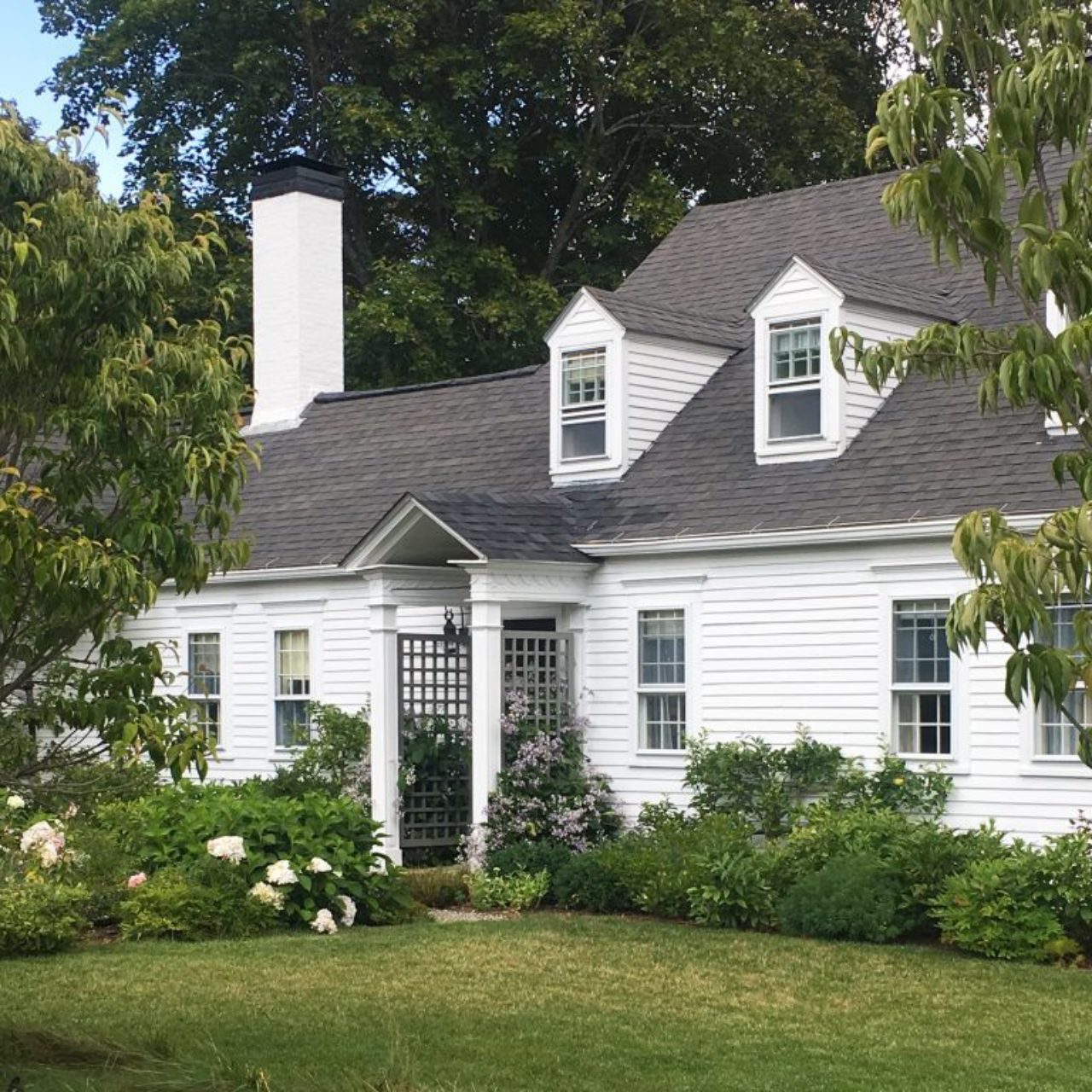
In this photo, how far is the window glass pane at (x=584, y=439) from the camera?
2064cm

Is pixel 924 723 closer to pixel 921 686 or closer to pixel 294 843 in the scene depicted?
pixel 921 686

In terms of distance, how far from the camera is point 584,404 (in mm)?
20750

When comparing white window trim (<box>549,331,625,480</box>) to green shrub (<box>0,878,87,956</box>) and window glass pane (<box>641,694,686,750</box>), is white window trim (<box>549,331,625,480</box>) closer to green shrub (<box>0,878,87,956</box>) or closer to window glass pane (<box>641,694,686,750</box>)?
window glass pane (<box>641,694,686,750</box>)

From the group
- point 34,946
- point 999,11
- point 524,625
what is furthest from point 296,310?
point 999,11

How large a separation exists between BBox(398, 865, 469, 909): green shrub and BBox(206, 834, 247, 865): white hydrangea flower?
2.22 m

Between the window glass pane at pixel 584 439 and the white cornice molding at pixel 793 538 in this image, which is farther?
the window glass pane at pixel 584 439

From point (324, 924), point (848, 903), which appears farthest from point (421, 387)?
point (848, 903)

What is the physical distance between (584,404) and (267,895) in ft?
24.2

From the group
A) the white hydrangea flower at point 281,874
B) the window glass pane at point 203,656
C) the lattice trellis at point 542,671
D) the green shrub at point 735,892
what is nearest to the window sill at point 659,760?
the lattice trellis at point 542,671

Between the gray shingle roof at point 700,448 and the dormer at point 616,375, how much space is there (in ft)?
0.30

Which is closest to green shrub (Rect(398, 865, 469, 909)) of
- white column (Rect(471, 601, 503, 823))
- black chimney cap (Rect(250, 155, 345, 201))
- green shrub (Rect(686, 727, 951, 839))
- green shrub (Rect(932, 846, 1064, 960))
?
white column (Rect(471, 601, 503, 823))

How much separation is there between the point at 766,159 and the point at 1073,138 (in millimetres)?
29131

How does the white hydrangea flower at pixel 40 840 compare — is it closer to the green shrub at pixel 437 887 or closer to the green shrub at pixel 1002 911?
the green shrub at pixel 437 887

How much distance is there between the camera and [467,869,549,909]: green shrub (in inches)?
679
